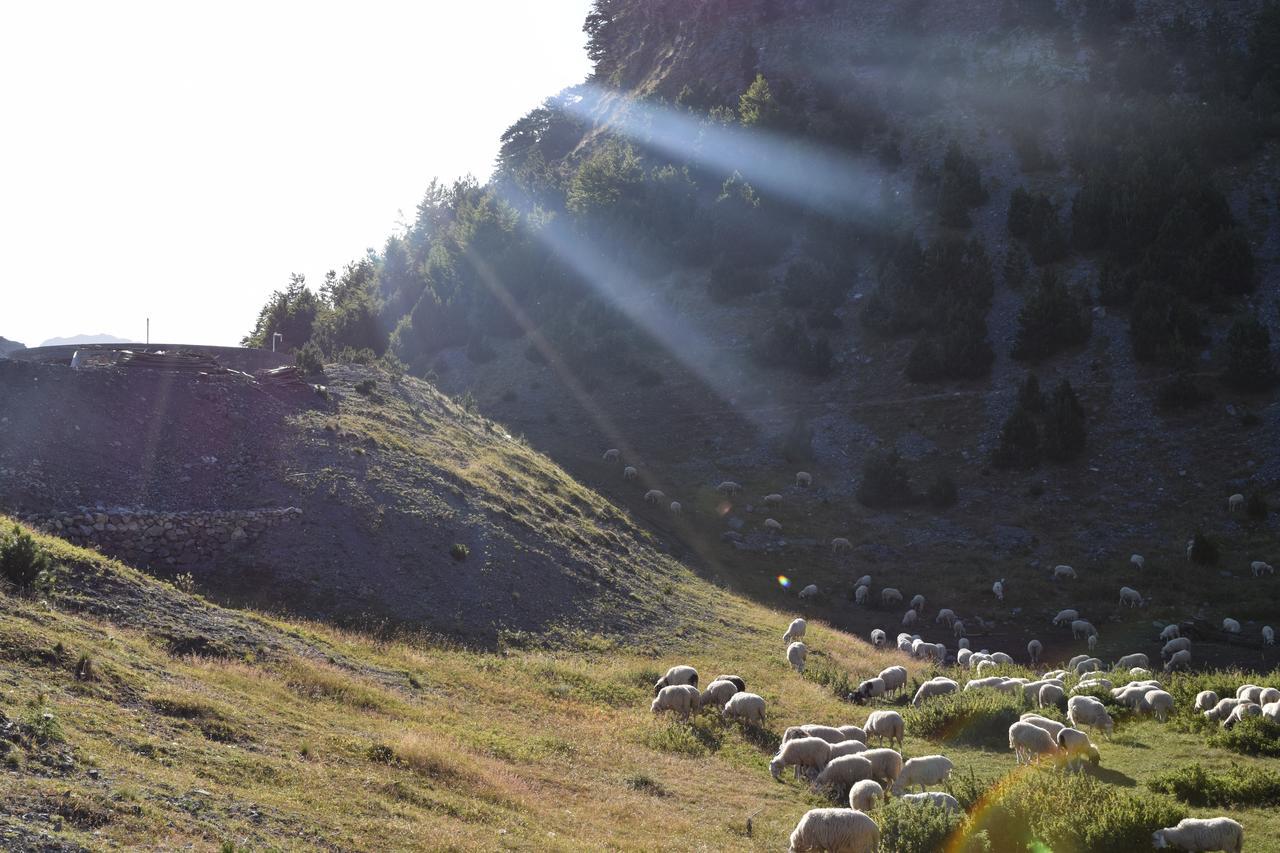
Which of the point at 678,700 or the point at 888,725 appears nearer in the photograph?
the point at 888,725

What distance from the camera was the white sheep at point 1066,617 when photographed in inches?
1481

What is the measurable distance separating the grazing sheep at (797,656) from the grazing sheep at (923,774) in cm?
1284

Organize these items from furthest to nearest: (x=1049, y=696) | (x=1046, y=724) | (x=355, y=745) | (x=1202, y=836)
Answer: (x=1049, y=696), (x=1046, y=724), (x=355, y=745), (x=1202, y=836)

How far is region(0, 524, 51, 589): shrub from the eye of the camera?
18.0 metres

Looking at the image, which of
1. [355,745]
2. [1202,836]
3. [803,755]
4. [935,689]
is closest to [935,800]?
[1202,836]

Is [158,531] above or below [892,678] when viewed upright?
above

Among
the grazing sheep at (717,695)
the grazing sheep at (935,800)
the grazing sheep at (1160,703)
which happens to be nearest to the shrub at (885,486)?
the grazing sheep at (717,695)

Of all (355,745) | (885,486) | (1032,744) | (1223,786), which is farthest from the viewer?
(885,486)

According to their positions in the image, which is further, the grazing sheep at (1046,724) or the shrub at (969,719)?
the shrub at (969,719)

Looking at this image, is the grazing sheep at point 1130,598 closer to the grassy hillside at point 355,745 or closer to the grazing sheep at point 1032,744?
the grassy hillside at point 355,745

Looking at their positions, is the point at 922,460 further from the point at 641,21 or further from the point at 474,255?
the point at 641,21

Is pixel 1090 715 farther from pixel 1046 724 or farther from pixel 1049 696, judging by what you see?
pixel 1049 696

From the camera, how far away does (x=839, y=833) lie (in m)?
12.8

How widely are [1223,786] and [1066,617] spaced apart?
2503 cm
